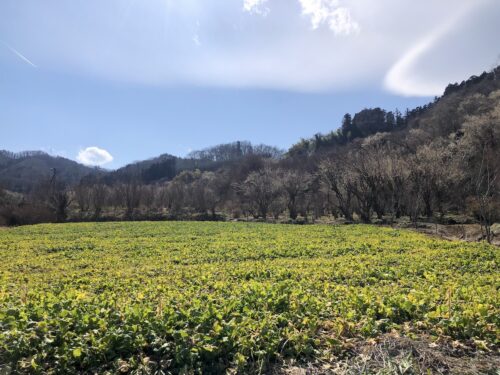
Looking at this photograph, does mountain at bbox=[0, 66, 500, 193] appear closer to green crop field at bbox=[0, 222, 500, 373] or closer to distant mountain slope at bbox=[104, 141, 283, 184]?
distant mountain slope at bbox=[104, 141, 283, 184]

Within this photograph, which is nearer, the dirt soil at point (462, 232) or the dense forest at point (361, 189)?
the dirt soil at point (462, 232)

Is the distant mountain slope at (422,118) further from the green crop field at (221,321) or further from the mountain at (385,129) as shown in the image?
the green crop field at (221,321)

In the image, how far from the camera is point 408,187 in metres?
43.7

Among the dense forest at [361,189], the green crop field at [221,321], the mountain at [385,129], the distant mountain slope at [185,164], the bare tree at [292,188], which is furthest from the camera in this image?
the distant mountain slope at [185,164]

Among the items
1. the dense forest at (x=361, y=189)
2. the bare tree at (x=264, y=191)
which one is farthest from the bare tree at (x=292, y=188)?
the bare tree at (x=264, y=191)

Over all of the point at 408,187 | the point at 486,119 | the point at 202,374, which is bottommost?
the point at 202,374

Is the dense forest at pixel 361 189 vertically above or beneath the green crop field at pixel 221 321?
above

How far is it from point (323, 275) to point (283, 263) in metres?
3.03

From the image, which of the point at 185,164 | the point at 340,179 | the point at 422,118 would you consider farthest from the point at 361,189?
the point at 185,164

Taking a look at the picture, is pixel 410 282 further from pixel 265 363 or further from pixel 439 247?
pixel 439 247

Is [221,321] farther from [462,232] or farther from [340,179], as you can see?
[340,179]

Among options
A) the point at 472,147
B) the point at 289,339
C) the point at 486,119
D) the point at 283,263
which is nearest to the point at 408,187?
the point at 472,147

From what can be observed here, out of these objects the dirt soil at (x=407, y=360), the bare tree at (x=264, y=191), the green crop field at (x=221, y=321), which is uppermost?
the bare tree at (x=264, y=191)

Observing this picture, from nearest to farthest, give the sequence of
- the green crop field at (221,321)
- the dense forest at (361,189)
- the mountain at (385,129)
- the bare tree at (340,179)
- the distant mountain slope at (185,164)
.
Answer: the green crop field at (221,321), the dense forest at (361,189), the bare tree at (340,179), the mountain at (385,129), the distant mountain slope at (185,164)
